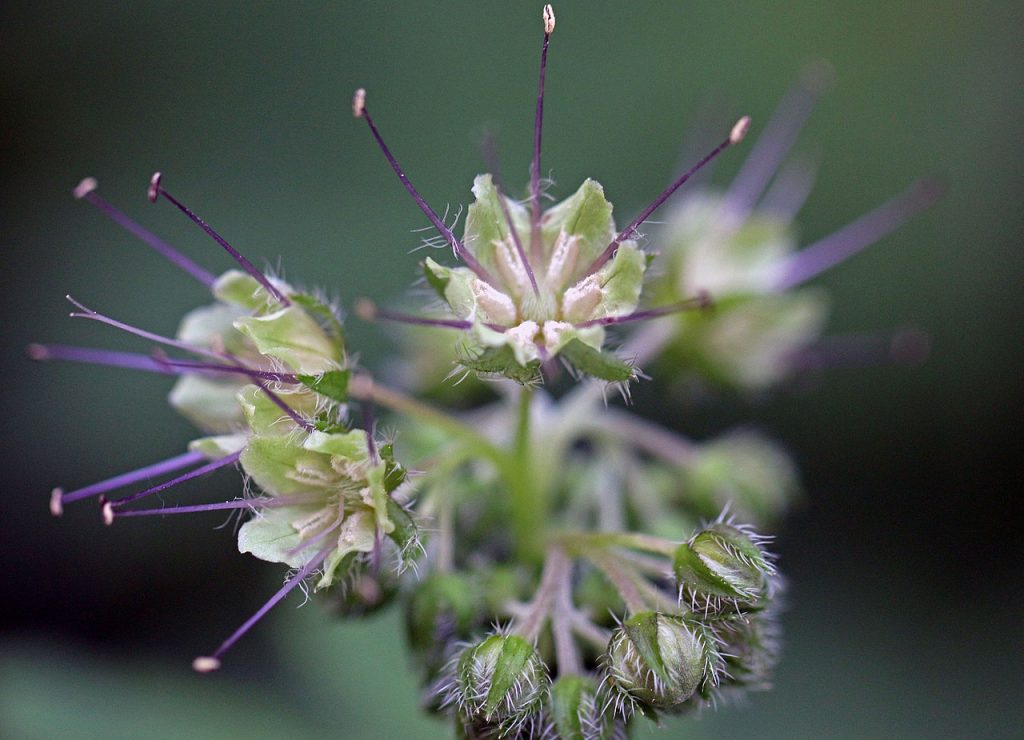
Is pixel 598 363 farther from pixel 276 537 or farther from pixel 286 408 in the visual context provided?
pixel 276 537

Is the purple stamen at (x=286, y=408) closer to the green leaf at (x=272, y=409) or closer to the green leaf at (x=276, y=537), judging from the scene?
the green leaf at (x=272, y=409)

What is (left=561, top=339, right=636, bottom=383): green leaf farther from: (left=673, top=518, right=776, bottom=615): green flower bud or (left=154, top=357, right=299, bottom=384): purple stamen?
(left=154, top=357, right=299, bottom=384): purple stamen

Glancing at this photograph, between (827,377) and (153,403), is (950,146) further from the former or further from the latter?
(153,403)

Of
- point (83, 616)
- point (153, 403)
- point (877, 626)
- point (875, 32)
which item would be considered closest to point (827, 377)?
point (877, 626)

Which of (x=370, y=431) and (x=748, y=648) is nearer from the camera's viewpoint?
(x=370, y=431)

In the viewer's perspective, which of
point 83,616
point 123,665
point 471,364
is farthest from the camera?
point 83,616

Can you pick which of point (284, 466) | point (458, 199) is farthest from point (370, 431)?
point (458, 199)
